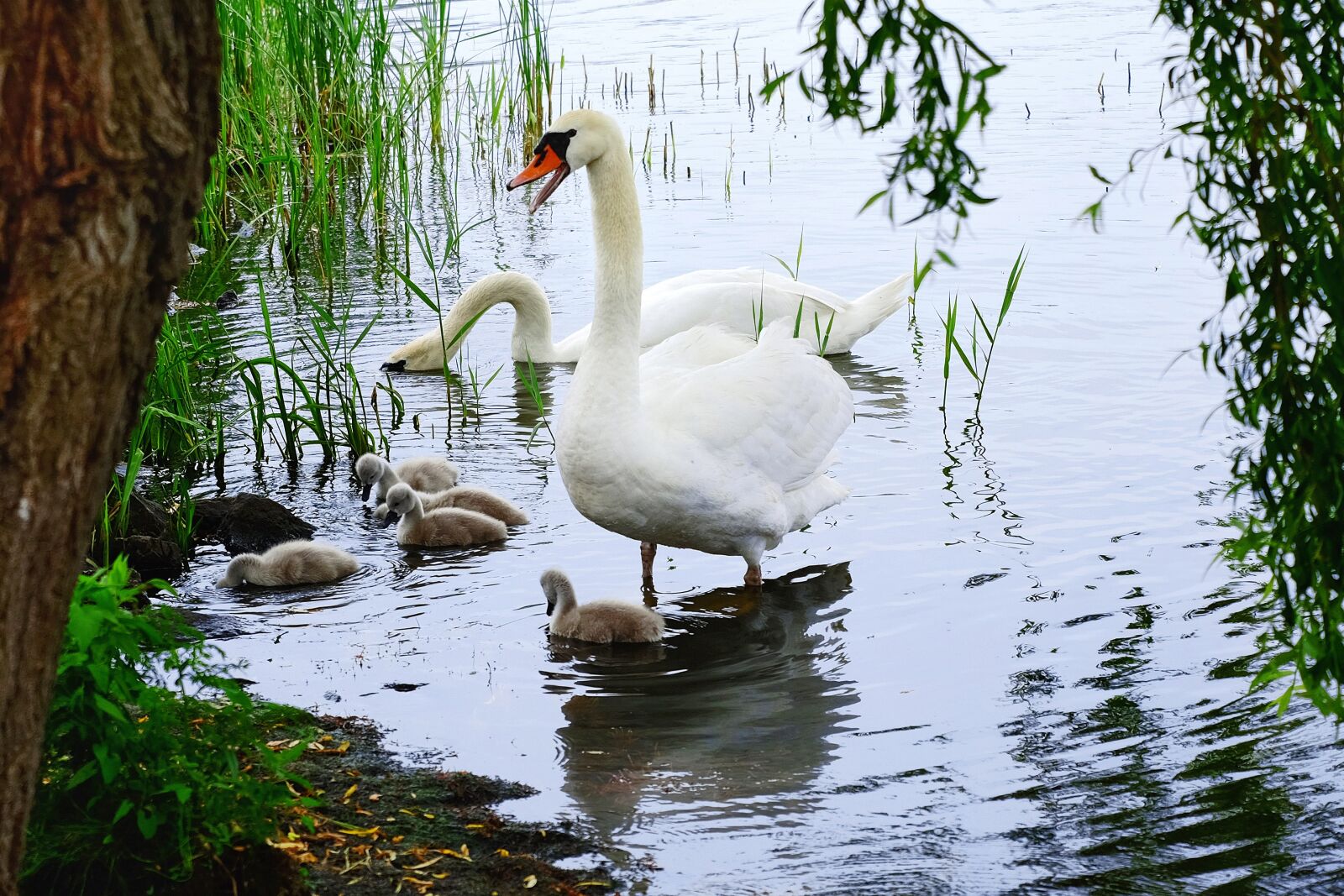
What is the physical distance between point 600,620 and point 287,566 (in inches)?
56.0

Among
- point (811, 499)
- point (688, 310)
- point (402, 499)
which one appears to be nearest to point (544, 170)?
point (402, 499)

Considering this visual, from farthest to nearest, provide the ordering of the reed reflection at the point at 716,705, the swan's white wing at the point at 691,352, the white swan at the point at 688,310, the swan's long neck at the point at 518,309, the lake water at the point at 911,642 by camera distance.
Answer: the swan's long neck at the point at 518,309, the white swan at the point at 688,310, the swan's white wing at the point at 691,352, the reed reflection at the point at 716,705, the lake water at the point at 911,642

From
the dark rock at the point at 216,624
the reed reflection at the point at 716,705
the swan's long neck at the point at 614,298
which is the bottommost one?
the reed reflection at the point at 716,705

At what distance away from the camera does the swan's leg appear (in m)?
6.28

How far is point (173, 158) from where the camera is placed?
2176 millimetres

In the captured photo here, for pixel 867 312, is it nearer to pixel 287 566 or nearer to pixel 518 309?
pixel 518 309

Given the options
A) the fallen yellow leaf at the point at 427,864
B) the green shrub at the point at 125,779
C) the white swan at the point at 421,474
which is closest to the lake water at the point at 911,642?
the white swan at the point at 421,474

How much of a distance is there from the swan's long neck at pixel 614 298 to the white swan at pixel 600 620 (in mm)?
677

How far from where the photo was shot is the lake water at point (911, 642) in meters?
4.02

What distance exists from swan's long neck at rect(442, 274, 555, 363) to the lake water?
11.7 inches

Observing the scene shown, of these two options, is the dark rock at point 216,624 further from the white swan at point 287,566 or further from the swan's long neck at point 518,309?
the swan's long neck at point 518,309

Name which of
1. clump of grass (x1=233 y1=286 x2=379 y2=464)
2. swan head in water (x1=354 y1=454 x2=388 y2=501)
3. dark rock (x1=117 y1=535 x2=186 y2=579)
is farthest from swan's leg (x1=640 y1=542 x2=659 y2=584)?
dark rock (x1=117 y1=535 x2=186 y2=579)

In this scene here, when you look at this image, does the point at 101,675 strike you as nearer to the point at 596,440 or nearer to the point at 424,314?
the point at 596,440

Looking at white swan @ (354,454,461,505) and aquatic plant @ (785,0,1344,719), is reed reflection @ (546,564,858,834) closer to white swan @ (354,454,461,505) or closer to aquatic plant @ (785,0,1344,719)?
white swan @ (354,454,461,505)
